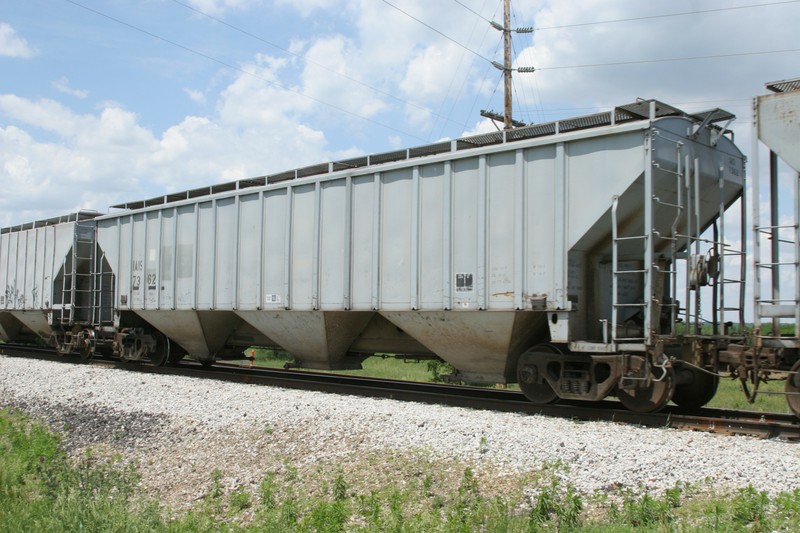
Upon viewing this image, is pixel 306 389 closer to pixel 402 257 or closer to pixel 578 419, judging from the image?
pixel 402 257

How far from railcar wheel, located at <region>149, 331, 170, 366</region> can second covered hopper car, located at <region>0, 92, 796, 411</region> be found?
2.17 metres

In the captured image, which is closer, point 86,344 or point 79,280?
point 86,344

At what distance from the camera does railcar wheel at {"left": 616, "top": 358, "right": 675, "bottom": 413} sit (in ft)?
29.9

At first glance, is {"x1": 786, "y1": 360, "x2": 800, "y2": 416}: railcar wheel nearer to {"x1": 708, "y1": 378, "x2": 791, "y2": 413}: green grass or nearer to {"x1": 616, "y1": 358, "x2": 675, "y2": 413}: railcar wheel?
{"x1": 616, "y1": 358, "x2": 675, "y2": 413}: railcar wheel

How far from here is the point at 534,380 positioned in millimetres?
10242

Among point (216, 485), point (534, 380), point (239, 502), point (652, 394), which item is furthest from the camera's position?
point (534, 380)

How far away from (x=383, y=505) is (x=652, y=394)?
479cm

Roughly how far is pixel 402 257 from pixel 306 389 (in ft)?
11.2

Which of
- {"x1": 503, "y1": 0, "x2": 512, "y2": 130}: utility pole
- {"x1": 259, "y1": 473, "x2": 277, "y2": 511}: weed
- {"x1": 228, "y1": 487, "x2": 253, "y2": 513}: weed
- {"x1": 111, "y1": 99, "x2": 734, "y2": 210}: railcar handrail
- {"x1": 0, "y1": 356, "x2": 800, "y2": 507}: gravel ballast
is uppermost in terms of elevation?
{"x1": 503, "y1": 0, "x2": 512, "y2": 130}: utility pole

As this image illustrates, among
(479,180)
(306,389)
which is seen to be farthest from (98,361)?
(479,180)

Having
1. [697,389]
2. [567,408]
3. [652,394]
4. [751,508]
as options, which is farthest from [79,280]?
[751,508]

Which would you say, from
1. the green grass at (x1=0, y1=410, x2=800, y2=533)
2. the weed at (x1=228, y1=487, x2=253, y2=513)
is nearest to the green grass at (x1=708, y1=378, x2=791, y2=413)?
the green grass at (x1=0, y1=410, x2=800, y2=533)

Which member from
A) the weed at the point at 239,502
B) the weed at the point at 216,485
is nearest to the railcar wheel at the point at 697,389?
the weed at the point at 239,502

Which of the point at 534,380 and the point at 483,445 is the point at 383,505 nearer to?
the point at 483,445
